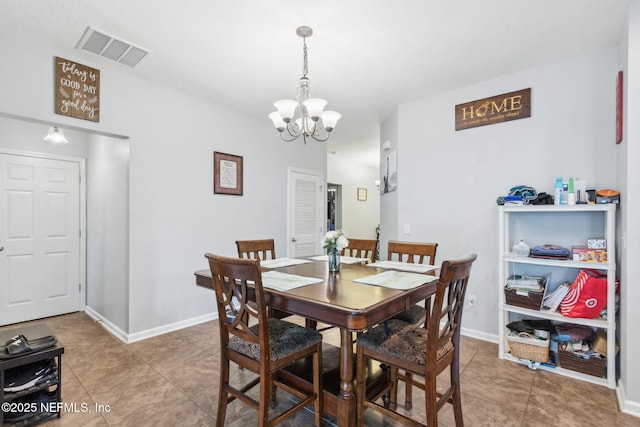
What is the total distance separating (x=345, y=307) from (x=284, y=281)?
57 centimetres

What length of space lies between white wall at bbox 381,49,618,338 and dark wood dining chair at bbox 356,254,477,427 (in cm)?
172

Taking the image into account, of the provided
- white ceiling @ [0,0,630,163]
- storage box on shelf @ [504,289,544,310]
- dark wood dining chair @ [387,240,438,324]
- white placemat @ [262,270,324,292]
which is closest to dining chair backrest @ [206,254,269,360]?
white placemat @ [262,270,324,292]

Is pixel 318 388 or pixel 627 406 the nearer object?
pixel 318 388

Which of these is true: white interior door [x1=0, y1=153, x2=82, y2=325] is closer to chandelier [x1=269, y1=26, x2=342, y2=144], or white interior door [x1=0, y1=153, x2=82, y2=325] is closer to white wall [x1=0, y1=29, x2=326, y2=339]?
white wall [x1=0, y1=29, x2=326, y2=339]

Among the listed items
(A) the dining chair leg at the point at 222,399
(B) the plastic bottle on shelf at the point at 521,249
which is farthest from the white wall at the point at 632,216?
(A) the dining chair leg at the point at 222,399

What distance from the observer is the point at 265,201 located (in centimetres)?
423

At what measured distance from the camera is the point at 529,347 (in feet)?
8.21

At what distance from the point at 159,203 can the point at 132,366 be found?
4.91 ft

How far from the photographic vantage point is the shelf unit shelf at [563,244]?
7.30ft

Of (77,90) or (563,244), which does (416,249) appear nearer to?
(563,244)

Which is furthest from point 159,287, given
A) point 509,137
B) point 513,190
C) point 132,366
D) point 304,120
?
point 509,137

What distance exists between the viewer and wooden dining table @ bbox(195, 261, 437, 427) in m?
1.32

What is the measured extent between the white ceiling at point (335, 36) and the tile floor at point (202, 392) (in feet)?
8.30

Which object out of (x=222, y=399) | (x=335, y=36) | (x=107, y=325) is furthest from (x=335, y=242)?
(x=107, y=325)
